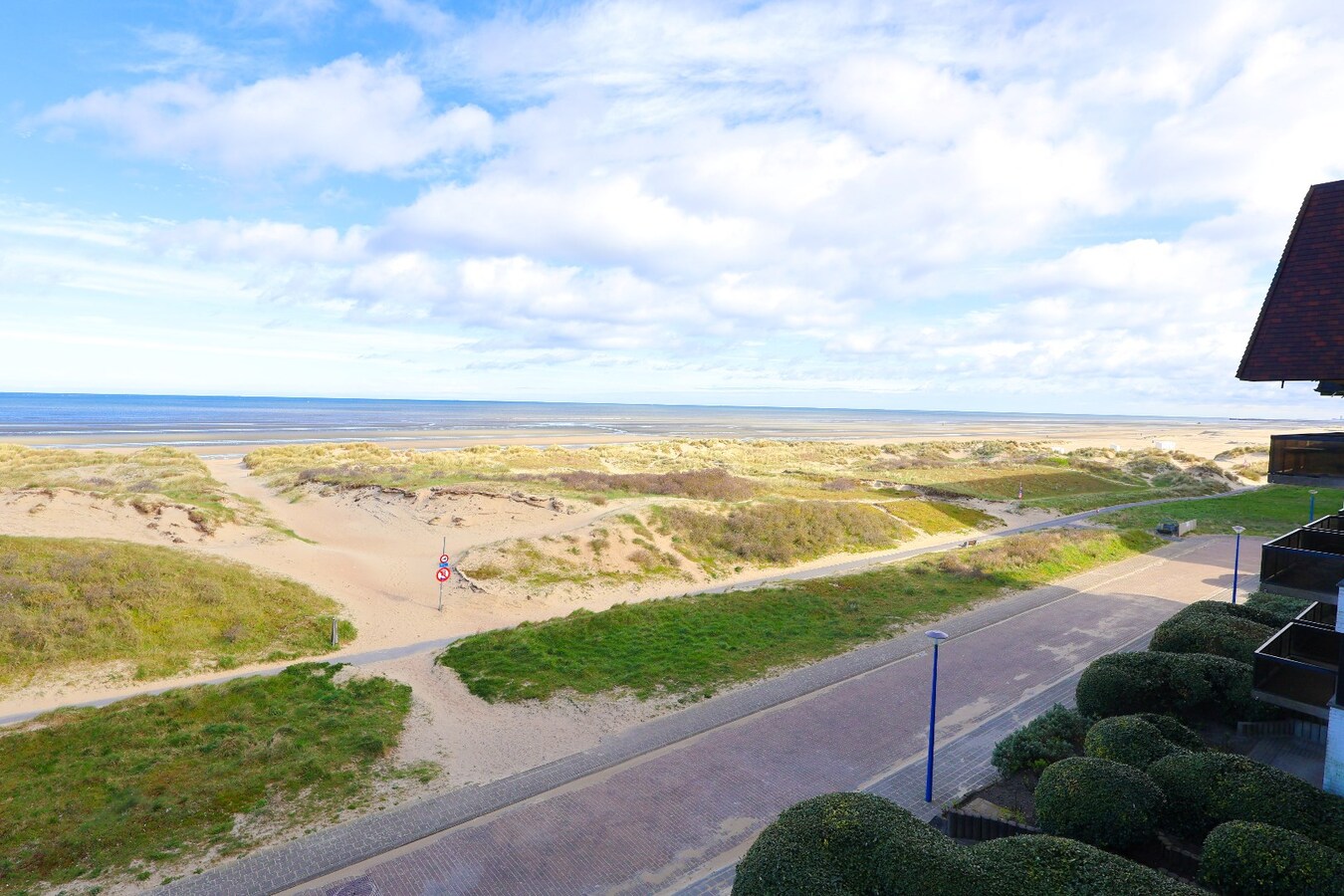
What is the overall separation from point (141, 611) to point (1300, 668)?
92.9ft

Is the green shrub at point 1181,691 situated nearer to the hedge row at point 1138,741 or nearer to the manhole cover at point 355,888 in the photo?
the hedge row at point 1138,741


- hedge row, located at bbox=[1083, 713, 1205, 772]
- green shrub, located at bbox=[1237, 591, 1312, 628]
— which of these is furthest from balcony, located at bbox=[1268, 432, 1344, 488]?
green shrub, located at bbox=[1237, 591, 1312, 628]

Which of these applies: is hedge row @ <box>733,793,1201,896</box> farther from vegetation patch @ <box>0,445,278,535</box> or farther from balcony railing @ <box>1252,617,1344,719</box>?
vegetation patch @ <box>0,445,278,535</box>

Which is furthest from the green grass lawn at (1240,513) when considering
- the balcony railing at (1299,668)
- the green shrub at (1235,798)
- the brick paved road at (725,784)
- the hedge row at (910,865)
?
the hedge row at (910,865)

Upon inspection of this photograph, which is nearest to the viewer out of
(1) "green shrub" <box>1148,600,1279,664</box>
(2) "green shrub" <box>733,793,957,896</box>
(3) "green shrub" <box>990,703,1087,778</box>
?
(2) "green shrub" <box>733,793,957,896</box>

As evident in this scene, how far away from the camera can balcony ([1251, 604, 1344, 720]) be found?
10.5m

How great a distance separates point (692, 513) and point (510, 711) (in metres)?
19.3

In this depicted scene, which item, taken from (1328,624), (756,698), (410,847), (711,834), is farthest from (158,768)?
(1328,624)

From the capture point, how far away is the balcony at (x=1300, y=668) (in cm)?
1048

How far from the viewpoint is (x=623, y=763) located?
44.5 ft

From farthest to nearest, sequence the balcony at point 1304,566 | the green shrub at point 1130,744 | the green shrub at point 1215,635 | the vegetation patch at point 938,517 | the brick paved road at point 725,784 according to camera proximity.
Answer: the vegetation patch at point 938,517 → the green shrub at point 1215,635 → the balcony at point 1304,566 → the green shrub at point 1130,744 → the brick paved road at point 725,784

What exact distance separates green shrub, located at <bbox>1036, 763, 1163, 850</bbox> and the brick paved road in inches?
107

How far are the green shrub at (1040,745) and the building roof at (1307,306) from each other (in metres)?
7.13

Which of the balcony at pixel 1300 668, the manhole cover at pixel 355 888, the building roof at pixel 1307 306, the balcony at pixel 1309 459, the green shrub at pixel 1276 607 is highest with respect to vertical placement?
the building roof at pixel 1307 306
